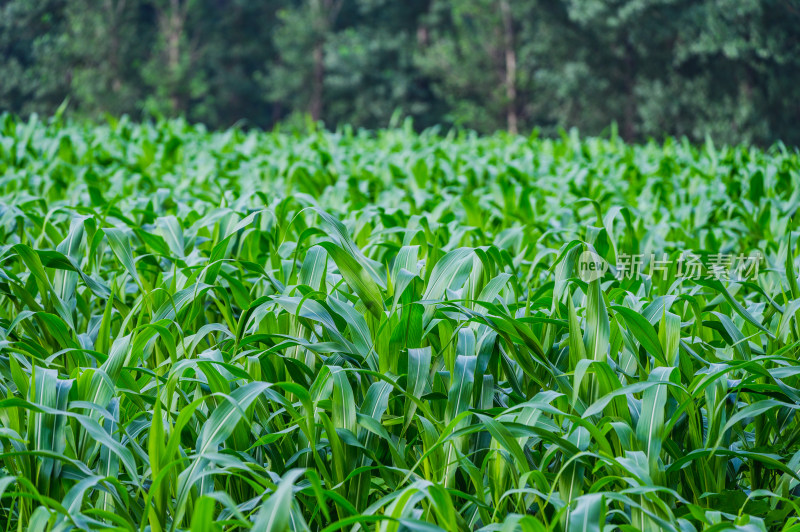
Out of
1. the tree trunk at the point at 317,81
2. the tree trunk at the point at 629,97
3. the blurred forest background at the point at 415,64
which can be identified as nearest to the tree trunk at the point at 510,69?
the blurred forest background at the point at 415,64

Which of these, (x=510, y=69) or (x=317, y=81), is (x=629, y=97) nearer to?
(x=510, y=69)

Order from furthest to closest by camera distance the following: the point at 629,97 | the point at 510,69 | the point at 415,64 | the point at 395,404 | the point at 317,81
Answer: the point at 317,81
the point at 415,64
the point at 510,69
the point at 629,97
the point at 395,404

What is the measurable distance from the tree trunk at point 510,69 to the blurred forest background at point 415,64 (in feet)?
0.13

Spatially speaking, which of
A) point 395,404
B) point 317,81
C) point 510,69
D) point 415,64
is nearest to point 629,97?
point 510,69

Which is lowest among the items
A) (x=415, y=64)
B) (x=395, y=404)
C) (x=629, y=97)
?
(x=395, y=404)

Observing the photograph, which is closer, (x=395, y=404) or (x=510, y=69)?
(x=395, y=404)

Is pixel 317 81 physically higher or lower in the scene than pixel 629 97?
higher

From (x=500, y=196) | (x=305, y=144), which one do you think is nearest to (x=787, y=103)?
(x=305, y=144)

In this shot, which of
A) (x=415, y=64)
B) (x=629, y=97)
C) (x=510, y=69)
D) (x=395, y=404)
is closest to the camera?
(x=395, y=404)

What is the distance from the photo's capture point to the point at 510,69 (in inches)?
788

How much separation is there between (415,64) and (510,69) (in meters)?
2.64

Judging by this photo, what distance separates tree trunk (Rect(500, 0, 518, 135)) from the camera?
Result: 65.0 ft

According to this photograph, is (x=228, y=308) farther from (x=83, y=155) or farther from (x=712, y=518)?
(x=83, y=155)

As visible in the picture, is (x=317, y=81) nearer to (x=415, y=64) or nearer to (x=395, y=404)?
(x=415, y=64)
